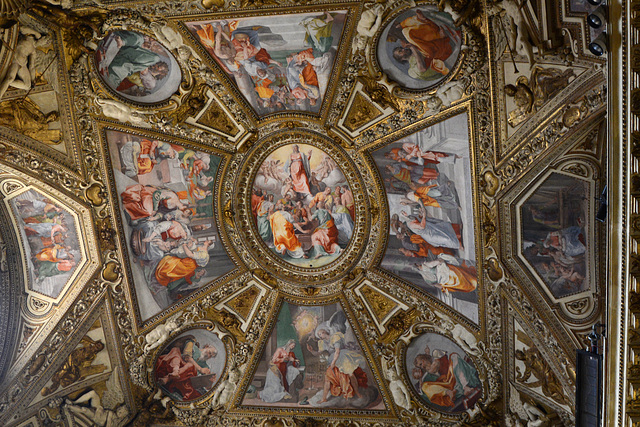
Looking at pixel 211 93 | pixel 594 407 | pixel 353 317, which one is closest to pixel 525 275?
pixel 594 407

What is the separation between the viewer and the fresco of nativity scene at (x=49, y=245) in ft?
45.6

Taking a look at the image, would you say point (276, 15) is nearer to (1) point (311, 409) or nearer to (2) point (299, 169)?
(2) point (299, 169)

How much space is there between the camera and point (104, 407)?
581 inches

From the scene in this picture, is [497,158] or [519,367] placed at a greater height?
[497,158]

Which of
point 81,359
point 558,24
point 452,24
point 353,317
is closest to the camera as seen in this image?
point 558,24

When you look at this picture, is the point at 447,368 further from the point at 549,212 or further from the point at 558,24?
the point at 558,24

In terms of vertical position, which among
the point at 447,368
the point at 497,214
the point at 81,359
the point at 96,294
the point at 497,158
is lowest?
the point at 447,368

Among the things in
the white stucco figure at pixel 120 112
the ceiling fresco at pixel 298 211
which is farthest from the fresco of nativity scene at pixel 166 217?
the white stucco figure at pixel 120 112

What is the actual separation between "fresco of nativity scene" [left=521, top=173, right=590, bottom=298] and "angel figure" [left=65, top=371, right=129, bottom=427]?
10.3 m

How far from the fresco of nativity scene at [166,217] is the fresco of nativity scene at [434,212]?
440cm

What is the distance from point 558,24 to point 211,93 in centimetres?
742

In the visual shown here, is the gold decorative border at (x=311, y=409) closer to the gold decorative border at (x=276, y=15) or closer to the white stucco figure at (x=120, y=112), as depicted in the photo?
the gold decorative border at (x=276, y=15)

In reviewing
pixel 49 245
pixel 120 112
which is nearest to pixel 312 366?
pixel 49 245

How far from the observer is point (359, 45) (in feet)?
40.1
